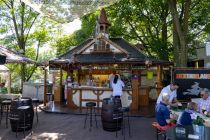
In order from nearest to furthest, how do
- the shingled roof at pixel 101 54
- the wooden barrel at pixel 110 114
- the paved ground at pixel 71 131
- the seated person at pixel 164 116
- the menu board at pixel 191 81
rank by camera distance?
the seated person at pixel 164 116 < the paved ground at pixel 71 131 < the wooden barrel at pixel 110 114 < the menu board at pixel 191 81 < the shingled roof at pixel 101 54

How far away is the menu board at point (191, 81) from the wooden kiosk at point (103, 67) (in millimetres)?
3176

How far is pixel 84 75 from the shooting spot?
1853 cm

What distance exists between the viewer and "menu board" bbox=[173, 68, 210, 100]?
36.3ft

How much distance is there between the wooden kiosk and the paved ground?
8.29 ft

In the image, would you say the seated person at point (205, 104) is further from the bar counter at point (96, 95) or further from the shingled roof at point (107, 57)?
the shingled roof at point (107, 57)

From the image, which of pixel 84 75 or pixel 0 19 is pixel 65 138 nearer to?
pixel 84 75

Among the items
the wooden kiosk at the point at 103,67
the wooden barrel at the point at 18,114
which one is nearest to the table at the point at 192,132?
the wooden barrel at the point at 18,114

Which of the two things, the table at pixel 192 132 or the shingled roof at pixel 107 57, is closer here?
the table at pixel 192 132

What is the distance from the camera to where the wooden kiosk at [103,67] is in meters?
14.5

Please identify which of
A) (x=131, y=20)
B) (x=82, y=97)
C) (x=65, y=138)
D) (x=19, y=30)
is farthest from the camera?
(x=19, y=30)

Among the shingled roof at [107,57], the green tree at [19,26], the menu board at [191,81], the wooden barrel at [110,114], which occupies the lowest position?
the wooden barrel at [110,114]

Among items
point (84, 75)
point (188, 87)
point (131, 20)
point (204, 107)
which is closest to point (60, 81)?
point (84, 75)

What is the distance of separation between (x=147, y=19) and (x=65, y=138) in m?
15.1

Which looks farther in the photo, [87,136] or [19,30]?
[19,30]
